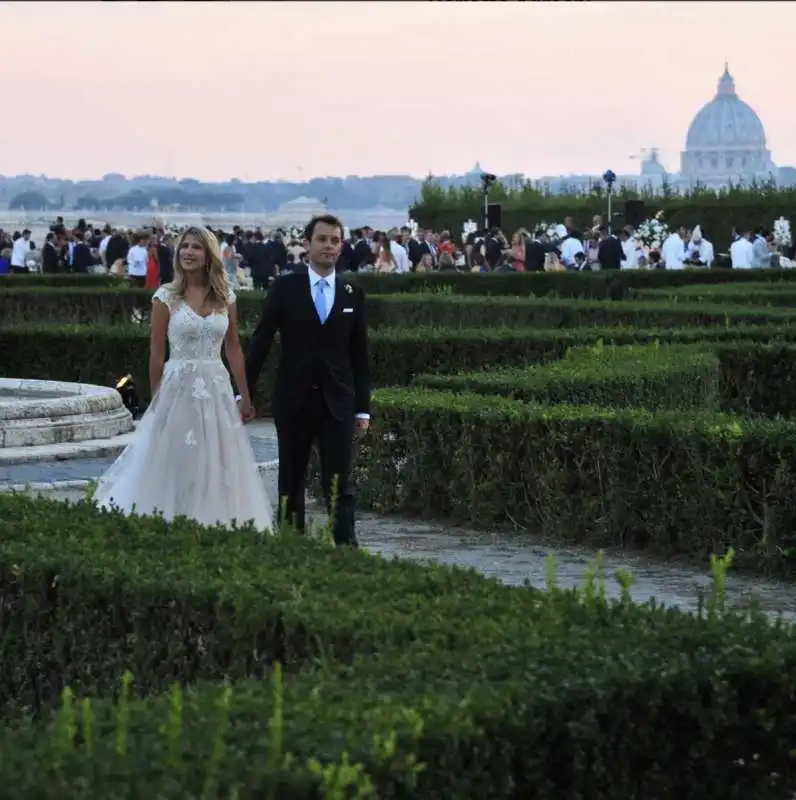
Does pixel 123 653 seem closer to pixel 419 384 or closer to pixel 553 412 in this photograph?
pixel 553 412

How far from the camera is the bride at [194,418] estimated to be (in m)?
7.82

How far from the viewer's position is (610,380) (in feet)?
38.4

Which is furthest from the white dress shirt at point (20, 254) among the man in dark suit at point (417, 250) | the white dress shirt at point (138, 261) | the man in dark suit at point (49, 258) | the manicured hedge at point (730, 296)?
the manicured hedge at point (730, 296)

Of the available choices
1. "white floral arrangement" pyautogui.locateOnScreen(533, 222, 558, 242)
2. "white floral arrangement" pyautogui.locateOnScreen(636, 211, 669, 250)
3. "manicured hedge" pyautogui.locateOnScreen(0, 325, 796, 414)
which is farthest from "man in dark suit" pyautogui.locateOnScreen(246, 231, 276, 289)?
"manicured hedge" pyautogui.locateOnScreen(0, 325, 796, 414)

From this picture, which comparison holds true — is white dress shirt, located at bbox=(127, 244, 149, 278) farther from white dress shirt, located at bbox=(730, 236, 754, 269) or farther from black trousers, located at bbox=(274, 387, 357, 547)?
black trousers, located at bbox=(274, 387, 357, 547)

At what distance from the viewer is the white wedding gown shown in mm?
7820

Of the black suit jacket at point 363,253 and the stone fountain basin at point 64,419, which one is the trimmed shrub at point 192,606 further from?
the black suit jacket at point 363,253

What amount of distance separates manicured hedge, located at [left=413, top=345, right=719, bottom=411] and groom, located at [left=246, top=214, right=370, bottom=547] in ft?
10.7

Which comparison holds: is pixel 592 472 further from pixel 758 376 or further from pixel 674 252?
pixel 674 252

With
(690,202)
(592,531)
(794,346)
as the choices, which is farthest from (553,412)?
(690,202)

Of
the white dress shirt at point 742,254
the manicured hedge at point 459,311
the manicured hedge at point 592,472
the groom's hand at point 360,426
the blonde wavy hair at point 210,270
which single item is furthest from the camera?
the white dress shirt at point 742,254

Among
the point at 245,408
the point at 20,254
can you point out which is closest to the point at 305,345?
the point at 245,408

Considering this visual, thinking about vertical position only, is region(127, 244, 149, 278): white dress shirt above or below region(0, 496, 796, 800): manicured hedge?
above

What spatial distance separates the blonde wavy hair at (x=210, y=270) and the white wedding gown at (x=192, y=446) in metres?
0.05
